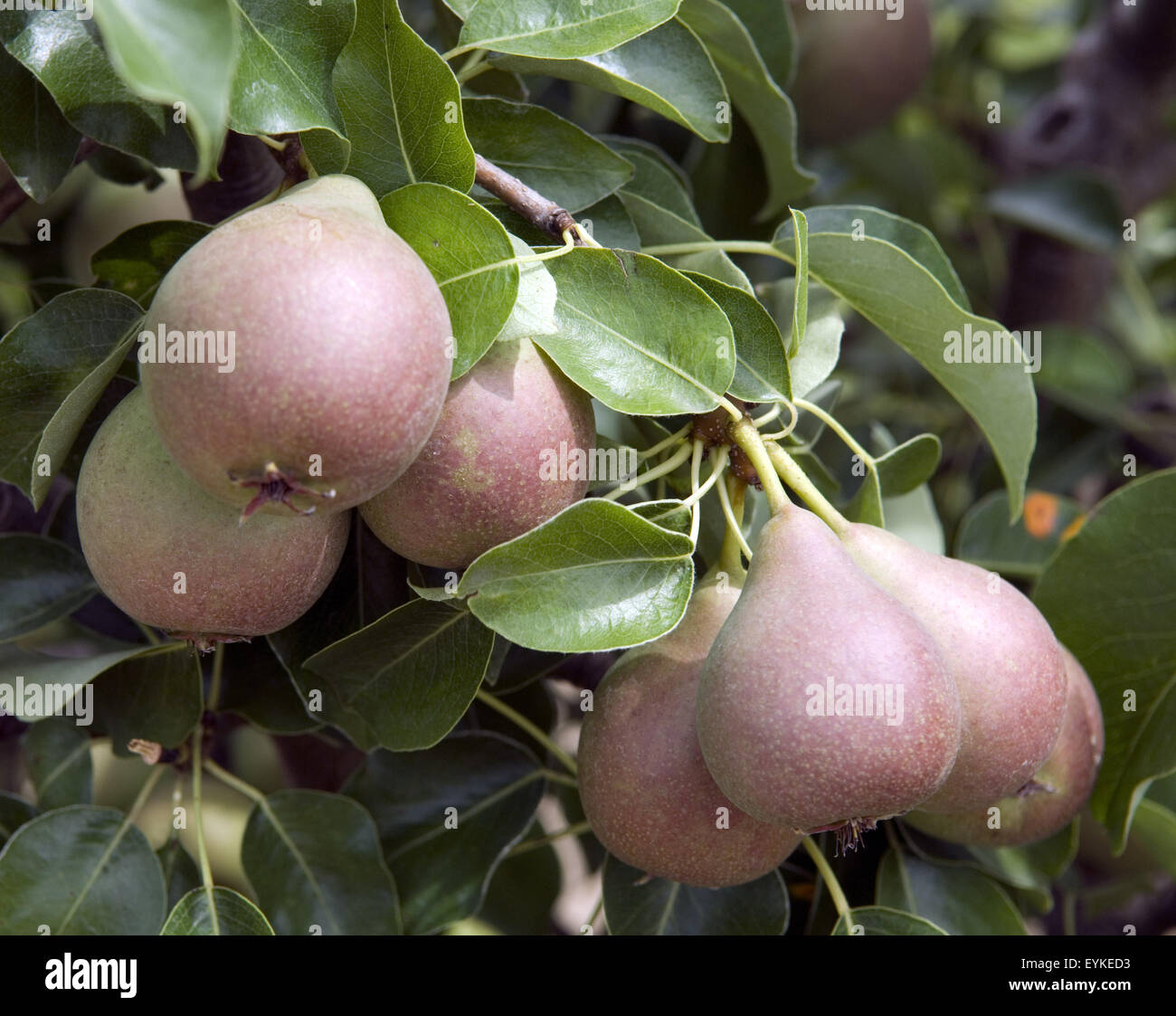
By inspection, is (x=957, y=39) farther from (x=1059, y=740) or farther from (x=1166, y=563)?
(x=1059, y=740)

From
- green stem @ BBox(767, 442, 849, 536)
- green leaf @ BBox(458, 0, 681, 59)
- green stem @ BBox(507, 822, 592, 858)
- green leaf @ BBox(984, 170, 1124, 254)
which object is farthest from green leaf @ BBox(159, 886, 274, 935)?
green leaf @ BBox(984, 170, 1124, 254)

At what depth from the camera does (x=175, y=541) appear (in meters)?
0.64

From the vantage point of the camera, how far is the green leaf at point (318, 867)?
2.85 feet

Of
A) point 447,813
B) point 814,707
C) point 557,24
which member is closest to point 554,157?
point 557,24

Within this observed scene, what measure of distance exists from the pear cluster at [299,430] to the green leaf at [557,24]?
16 centimetres

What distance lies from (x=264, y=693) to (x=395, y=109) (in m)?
0.46

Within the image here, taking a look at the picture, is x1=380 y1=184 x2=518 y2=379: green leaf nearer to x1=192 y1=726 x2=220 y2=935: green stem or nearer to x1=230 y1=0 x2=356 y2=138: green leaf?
x1=230 y1=0 x2=356 y2=138: green leaf

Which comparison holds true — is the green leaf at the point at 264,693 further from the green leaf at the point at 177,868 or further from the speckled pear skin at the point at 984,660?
the speckled pear skin at the point at 984,660

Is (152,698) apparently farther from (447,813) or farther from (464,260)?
(464,260)

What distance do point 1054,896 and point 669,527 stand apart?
28.8 inches

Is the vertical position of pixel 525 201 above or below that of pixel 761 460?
above

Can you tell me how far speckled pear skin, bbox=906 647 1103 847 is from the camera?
0.85 m

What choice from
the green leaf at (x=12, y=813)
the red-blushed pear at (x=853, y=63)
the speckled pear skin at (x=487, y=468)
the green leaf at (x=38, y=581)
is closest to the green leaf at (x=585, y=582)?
the speckled pear skin at (x=487, y=468)
